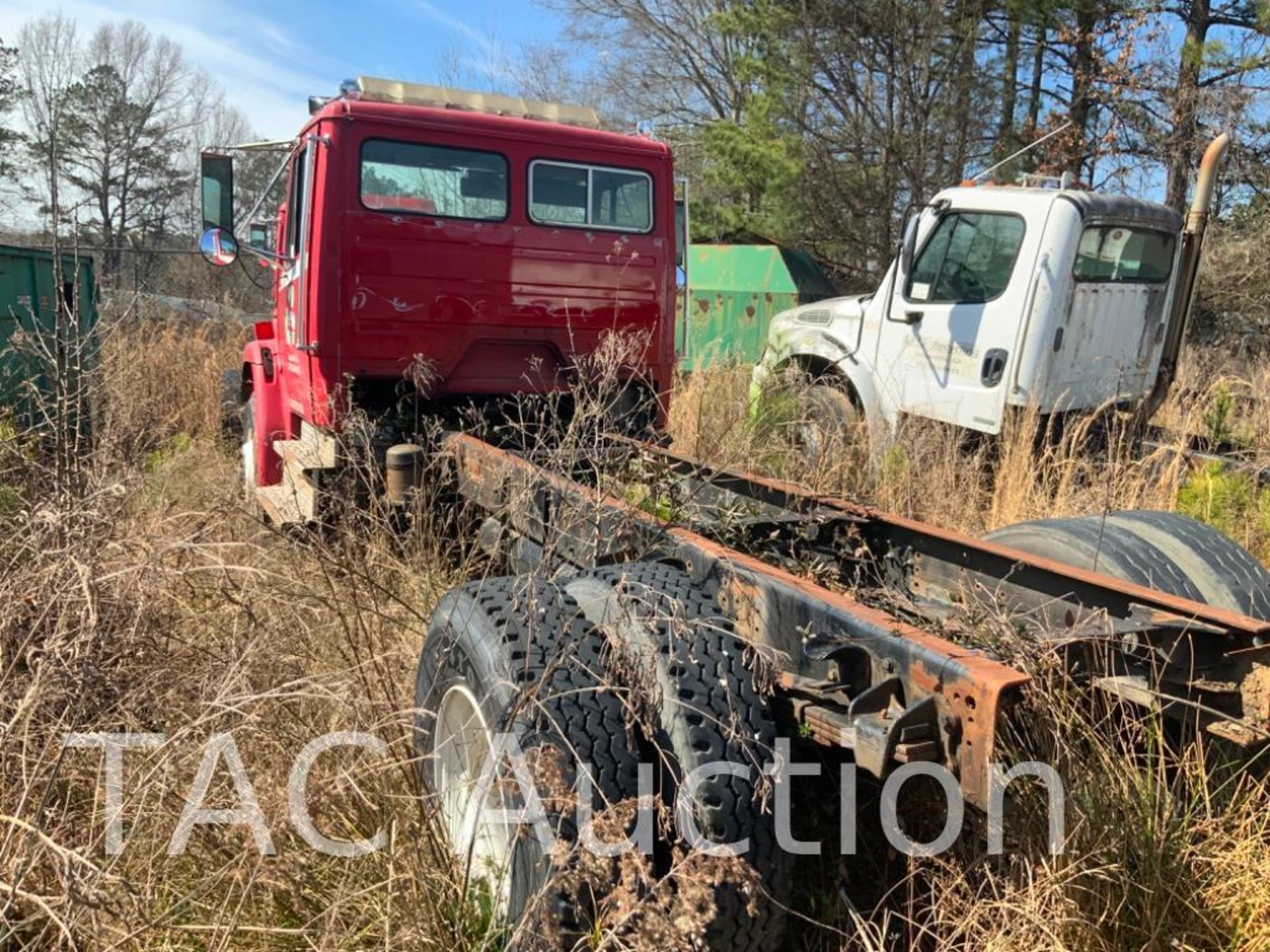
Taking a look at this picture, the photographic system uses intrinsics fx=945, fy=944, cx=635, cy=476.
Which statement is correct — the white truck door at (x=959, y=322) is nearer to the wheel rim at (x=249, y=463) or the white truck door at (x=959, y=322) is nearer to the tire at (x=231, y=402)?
the wheel rim at (x=249, y=463)

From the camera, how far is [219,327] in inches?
427

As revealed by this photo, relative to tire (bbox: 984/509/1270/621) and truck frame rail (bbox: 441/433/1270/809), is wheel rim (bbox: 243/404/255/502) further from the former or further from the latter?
tire (bbox: 984/509/1270/621)

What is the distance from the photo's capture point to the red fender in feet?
19.2

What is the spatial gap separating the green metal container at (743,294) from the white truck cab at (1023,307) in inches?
161

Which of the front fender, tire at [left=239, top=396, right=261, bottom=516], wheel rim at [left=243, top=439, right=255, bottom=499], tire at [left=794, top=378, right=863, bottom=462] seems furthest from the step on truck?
the front fender

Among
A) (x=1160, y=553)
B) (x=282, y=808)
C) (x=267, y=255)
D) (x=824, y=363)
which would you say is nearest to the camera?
(x=282, y=808)

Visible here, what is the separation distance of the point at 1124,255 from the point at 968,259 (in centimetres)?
99

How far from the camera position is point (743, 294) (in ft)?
37.1

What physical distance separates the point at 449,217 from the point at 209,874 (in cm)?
343

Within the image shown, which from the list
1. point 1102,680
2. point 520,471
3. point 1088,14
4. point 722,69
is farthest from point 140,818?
point 722,69

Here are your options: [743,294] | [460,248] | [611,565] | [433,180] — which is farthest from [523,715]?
[743,294]

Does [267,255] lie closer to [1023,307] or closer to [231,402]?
[231,402]

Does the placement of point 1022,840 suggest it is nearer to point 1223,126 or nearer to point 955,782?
point 955,782

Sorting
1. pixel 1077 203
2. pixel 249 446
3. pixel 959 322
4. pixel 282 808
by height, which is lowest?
pixel 282 808
